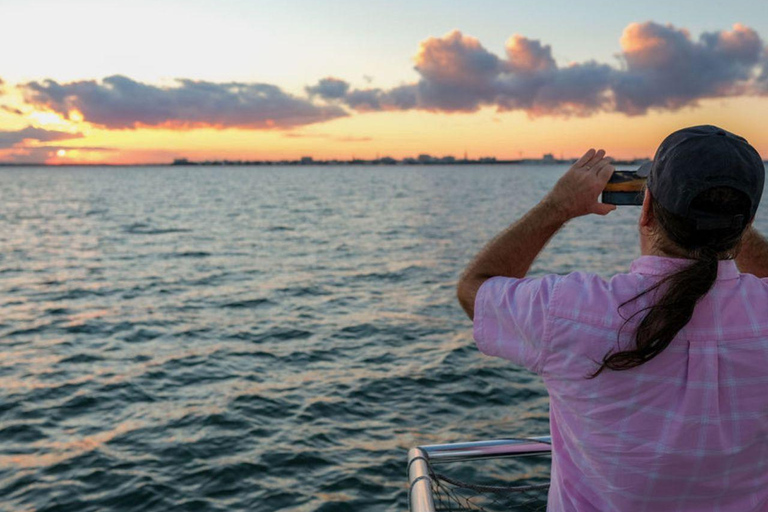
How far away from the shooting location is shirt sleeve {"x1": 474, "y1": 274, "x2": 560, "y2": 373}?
171 cm

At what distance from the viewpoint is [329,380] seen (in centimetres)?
1160

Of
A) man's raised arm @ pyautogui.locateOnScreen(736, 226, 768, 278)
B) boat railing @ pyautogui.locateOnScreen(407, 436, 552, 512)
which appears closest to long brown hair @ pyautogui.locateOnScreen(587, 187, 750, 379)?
man's raised arm @ pyautogui.locateOnScreen(736, 226, 768, 278)

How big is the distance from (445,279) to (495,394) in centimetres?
1084

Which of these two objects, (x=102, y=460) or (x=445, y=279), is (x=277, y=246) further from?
(x=102, y=460)

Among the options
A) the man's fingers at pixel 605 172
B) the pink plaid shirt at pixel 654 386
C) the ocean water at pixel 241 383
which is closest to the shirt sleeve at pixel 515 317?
the pink plaid shirt at pixel 654 386

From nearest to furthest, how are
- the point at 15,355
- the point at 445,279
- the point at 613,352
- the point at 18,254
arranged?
the point at 613,352, the point at 15,355, the point at 445,279, the point at 18,254

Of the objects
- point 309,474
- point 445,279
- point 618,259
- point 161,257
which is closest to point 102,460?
point 309,474

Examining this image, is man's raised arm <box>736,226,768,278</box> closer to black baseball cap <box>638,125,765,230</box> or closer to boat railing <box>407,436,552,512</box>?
black baseball cap <box>638,125,765,230</box>

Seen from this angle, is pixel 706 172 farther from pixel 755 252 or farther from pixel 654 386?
pixel 755 252

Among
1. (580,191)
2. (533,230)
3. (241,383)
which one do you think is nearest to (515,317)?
(533,230)

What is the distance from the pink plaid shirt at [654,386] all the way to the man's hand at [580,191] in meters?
0.27

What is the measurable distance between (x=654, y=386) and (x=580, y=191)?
623mm

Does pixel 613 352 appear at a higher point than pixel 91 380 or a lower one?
higher

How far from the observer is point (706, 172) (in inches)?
64.9
